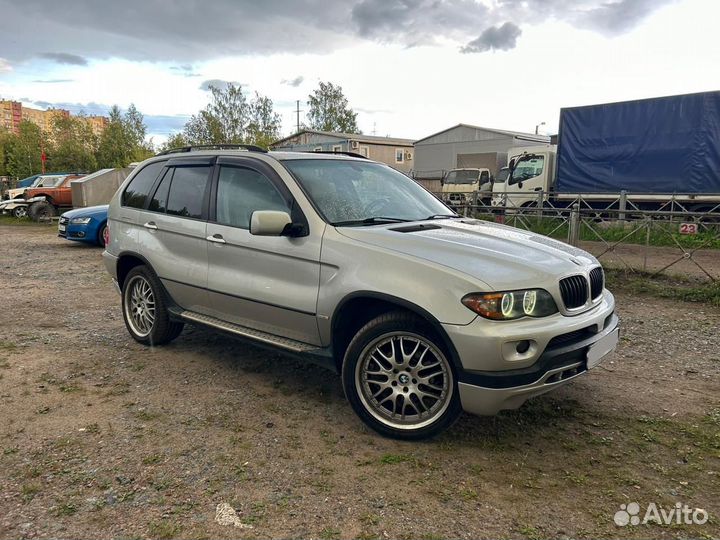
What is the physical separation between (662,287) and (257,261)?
6197 millimetres

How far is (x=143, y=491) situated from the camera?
9.08 feet

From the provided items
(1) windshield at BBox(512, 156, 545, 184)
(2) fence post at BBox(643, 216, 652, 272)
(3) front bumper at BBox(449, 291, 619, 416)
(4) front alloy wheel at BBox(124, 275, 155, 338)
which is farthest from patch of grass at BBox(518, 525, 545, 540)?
(1) windshield at BBox(512, 156, 545, 184)

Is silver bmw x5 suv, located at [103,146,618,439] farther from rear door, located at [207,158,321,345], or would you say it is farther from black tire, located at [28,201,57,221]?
black tire, located at [28,201,57,221]

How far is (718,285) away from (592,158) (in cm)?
904

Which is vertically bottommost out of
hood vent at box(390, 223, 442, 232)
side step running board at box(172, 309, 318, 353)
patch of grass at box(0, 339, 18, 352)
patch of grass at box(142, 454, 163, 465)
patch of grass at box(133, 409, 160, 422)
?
patch of grass at box(0, 339, 18, 352)

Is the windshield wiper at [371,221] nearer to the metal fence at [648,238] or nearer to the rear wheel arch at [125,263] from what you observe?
the rear wheel arch at [125,263]

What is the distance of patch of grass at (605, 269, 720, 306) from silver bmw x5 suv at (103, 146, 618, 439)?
417 cm

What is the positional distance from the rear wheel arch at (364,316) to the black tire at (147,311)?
204cm

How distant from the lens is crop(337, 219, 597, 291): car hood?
3.03m

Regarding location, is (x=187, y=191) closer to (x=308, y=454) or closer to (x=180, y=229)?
(x=180, y=229)

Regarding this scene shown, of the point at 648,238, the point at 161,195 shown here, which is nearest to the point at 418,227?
the point at 161,195

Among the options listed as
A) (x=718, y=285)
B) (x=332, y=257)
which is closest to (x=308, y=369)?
(x=332, y=257)

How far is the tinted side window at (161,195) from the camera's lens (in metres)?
4.81

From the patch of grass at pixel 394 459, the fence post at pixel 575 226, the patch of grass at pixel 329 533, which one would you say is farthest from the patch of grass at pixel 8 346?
the fence post at pixel 575 226
